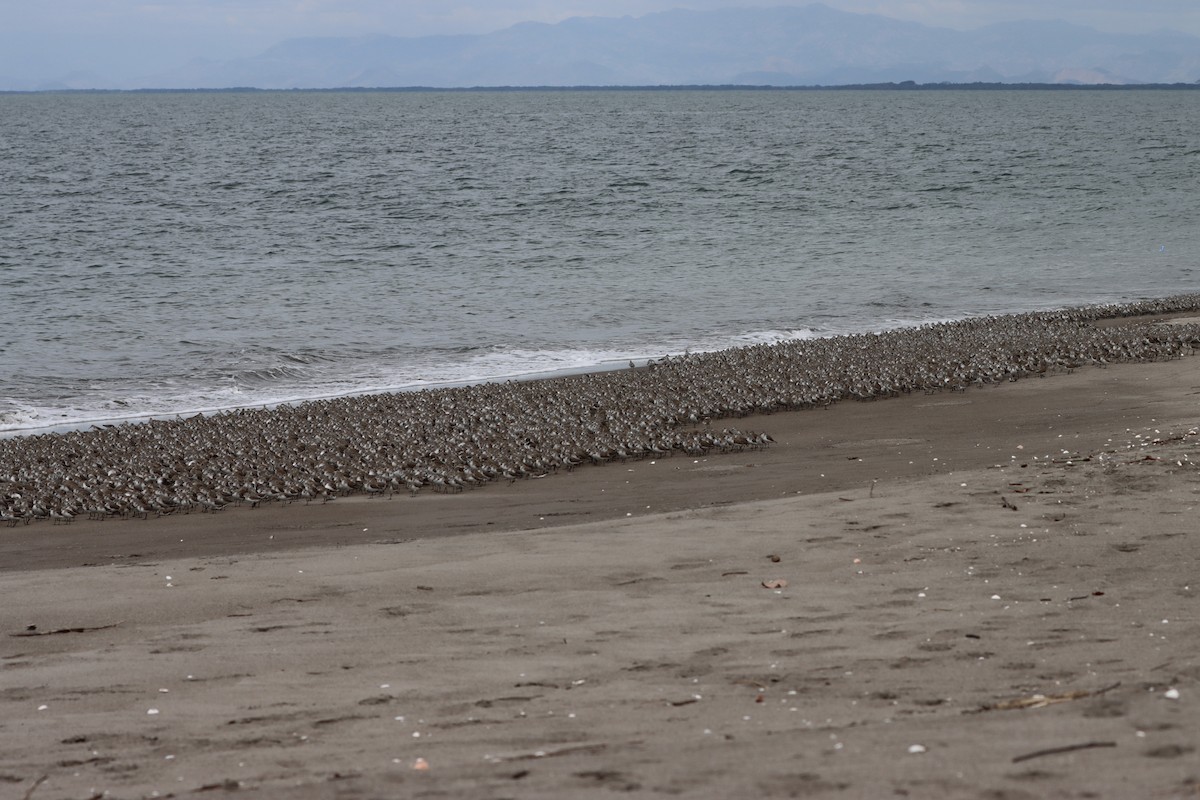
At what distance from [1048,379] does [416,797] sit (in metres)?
13.4

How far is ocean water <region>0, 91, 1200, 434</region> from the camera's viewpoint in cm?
2083

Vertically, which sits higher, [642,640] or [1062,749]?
[1062,749]

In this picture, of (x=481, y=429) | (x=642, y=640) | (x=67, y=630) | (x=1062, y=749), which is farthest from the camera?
(x=481, y=429)

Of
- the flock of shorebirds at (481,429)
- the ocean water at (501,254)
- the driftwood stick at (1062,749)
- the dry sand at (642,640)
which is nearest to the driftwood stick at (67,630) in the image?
the dry sand at (642,640)

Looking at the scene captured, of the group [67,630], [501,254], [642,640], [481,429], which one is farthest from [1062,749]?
[501,254]

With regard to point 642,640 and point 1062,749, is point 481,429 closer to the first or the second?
point 642,640

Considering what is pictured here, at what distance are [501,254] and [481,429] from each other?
2249 cm

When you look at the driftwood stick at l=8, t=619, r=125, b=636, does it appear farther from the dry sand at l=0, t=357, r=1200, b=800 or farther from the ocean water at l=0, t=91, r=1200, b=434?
the ocean water at l=0, t=91, r=1200, b=434

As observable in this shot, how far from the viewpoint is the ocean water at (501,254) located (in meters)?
20.8

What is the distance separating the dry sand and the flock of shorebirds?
0.68 meters

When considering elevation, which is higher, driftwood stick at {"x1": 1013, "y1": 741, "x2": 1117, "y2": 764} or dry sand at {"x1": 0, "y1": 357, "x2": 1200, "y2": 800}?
driftwood stick at {"x1": 1013, "y1": 741, "x2": 1117, "y2": 764}

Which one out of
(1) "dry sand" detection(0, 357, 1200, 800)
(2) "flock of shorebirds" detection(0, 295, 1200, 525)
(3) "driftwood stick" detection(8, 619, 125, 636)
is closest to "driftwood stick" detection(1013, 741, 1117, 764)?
(1) "dry sand" detection(0, 357, 1200, 800)

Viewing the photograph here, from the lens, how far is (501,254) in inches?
1384

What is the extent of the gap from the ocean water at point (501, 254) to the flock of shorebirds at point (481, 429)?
319 centimetres
